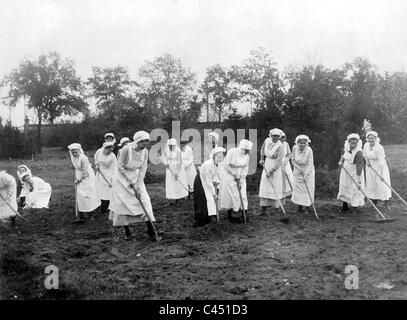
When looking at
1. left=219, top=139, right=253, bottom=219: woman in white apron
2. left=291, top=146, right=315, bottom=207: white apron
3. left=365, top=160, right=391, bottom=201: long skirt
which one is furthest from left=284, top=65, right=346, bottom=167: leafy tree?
left=219, top=139, right=253, bottom=219: woman in white apron

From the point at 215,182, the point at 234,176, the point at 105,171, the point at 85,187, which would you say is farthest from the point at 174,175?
the point at 215,182

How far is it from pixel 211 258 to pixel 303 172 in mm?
4041

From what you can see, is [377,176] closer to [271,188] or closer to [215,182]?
[271,188]

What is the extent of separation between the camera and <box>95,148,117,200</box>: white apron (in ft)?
34.8

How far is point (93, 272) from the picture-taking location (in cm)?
624

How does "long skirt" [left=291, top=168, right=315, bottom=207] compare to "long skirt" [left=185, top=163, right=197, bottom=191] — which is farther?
"long skirt" [left=185, top=163, right=197, bottom=191]

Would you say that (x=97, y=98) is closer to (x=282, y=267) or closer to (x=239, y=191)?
(x=239, y=191)

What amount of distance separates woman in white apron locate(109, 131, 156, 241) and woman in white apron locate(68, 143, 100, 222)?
200 cm

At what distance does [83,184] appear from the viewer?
387 inches

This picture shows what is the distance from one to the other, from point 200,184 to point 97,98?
128ft

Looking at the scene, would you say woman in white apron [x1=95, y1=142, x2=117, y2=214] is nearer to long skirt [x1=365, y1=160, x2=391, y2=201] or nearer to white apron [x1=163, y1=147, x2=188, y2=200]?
white apron [x1=163, y1=147, x2=188, y2=200]

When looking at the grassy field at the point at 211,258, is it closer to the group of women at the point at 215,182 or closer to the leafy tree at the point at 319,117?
the group of women at the point at 215,182
